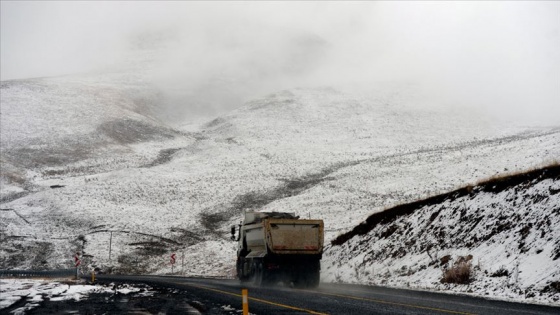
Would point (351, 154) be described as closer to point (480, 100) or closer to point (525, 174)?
point (480, 100)

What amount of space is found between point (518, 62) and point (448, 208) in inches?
5092

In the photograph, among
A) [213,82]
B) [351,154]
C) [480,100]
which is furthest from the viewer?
[213,82]

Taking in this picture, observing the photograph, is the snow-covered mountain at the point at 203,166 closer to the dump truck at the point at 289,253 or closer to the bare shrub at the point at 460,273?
the dump truck at the point at 289,253

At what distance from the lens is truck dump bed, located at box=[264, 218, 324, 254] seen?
71.5ft

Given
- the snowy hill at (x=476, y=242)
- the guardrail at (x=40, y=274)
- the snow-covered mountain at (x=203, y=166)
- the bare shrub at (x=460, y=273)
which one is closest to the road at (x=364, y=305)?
the snowy hill at (x=476, y=242)

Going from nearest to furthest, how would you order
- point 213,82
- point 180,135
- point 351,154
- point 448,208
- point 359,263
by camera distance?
point 448,208, point 359,263, point 351,154, point 180,135, point 213,82

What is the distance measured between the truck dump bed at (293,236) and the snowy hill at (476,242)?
302 centimetres

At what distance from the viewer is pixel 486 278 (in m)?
16.5

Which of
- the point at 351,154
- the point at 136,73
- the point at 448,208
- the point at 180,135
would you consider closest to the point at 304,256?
the point at 448,208

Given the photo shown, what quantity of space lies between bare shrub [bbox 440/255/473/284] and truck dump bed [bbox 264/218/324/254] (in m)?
5.83

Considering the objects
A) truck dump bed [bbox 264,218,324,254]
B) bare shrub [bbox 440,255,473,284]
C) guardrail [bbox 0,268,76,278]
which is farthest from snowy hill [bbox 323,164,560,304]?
guardrail [bbox 0,268,76,278]

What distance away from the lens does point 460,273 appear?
685 inches

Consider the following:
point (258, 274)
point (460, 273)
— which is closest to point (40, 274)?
point (258, 274)

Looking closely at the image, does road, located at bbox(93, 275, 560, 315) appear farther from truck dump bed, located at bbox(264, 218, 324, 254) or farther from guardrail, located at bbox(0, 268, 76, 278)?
guardrail, located at bbox(0, 268, 76, 278)
